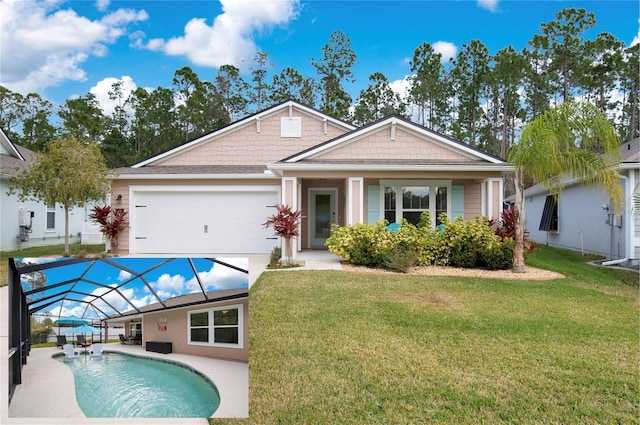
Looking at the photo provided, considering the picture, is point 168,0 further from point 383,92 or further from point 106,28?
point 383,92

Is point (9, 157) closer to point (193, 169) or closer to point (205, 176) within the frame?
point (193, 169)

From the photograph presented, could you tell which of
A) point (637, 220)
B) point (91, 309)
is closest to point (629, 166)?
point (637, 220)

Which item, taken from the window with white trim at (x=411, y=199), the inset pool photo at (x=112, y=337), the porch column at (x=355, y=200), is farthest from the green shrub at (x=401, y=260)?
the inset pool photo at (x=112, y=337)

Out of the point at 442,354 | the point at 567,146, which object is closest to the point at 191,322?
the point at 442,354

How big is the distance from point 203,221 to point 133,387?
12.2 meters

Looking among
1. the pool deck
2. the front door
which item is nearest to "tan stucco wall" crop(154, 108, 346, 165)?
the front door

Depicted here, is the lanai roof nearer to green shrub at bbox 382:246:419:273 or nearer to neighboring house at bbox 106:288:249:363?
neighboring house at bbox 106:288:249:363

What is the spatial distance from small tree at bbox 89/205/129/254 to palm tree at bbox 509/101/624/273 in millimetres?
11563

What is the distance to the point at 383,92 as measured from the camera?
33031mm

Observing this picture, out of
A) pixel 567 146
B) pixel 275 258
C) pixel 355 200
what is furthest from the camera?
pixel 355 200

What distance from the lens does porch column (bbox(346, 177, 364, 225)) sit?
484 inches

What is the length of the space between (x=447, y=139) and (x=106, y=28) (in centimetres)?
1468

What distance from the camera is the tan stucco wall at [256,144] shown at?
1647 cm

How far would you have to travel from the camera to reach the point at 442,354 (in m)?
A: 4.80
